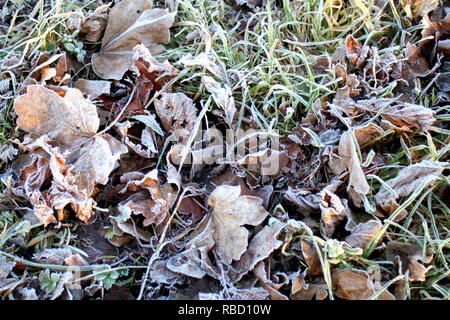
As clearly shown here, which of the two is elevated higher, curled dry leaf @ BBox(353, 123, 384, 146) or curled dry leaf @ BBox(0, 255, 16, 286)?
curled dry leaf @ BBox(353, 123, 384, 146)

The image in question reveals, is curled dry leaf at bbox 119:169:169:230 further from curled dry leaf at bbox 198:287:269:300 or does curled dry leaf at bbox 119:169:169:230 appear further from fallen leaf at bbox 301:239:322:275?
fallen leaf at bbox 301:239:322:275

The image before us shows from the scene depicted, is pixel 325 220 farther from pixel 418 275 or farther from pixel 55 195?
pixel 55 195

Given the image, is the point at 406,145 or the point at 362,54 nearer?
the point at 406,145

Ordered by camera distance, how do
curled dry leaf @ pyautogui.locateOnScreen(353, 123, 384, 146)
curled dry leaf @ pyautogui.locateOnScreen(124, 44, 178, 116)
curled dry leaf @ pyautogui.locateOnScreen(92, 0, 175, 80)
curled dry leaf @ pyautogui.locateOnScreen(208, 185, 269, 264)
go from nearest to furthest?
1. curled dry leaf @ pyautogui.locateOnScreen(208, 185, 269, 264)
2. curled dry leaf @ pyautogui.locateOnScreen(353, 123, 384, 146)
3. curled dry leaf @ pyautogui.locateOnScreen(124, 44, 178, 116)
4. curled dry leaf @ pyautogui.locateOnScreen(92, 0, 175, 80)

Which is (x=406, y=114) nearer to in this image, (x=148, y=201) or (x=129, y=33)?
(x=148, y=201)

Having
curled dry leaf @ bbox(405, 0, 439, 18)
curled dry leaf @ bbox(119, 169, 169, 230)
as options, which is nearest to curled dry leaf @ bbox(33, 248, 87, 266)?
curled dry leaf @ bbox(119, 169, 169, 230)
